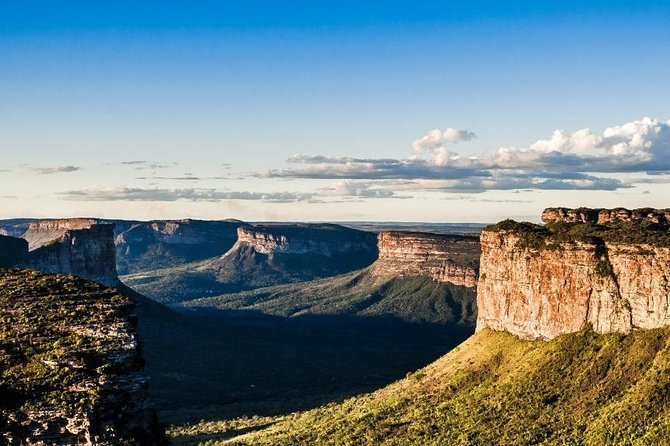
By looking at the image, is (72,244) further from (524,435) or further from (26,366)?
(26,366)

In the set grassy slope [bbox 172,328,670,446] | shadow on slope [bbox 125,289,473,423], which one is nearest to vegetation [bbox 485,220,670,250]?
grassy slope [bbox 172,328,670,446]

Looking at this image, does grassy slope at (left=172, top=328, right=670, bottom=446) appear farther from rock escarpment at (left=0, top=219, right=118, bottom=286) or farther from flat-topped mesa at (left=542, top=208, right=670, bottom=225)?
rock escarpment at (left=0, top=219, right=118, bottom=286)

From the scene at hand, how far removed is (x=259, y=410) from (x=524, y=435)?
47.8m

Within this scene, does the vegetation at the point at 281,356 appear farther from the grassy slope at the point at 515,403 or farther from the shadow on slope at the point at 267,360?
the grassy slope at the point at 515,403

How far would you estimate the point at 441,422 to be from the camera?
70.9 metres

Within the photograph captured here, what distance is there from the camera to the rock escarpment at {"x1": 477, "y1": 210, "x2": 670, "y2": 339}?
67938 millimetres

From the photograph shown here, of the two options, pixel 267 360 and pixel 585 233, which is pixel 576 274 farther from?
pixel 267 360

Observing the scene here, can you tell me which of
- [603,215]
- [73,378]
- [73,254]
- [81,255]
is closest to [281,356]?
[81,255]

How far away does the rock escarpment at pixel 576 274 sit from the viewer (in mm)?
67938

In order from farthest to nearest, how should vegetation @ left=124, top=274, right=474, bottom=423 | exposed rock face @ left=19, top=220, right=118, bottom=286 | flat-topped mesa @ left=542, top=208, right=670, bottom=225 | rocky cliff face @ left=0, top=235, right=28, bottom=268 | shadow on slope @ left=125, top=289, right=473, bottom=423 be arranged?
exposed rock face @ left=19, top=220, right=118, bottom=286, rocky cliff face @ left=0, top=235, right=28, bottom=268, vegetation @ left=124, top=274, right=474, bottom=423, shadow on slope @ left=125, top=289, right=473, bottom=423, flat-topped mesa @ left=542, top=208, right=670, bottom=225

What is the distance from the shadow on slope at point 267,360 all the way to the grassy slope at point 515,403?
23.0m

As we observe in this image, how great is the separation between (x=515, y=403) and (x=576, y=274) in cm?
1332

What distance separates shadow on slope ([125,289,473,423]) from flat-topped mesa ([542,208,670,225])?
35935mm

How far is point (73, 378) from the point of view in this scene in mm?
30906
